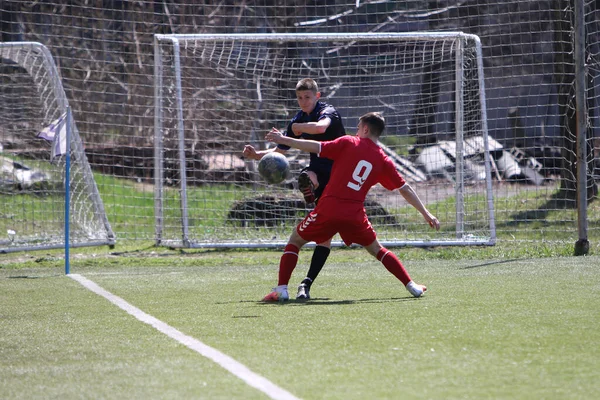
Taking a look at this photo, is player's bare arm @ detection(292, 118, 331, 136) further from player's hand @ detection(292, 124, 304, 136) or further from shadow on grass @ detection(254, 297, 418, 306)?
shadow on grass @ detection(254, 297, 418, 306)

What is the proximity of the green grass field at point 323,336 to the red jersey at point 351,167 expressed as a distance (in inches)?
34.5

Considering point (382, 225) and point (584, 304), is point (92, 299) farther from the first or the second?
point (382, 225)

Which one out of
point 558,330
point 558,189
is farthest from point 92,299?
point 558,189

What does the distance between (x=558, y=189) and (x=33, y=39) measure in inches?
498

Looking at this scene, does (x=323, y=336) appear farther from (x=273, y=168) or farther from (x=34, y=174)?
(x=34, y=174)

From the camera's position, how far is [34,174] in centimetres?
1349

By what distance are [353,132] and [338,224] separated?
8627 millimetres

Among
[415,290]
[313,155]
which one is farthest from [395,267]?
[313,155]

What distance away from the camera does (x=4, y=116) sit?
13.2 metres

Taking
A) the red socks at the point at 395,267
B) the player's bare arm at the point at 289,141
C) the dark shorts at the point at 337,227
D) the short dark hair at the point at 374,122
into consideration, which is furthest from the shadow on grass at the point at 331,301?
the short dark hair at the point at 374,122

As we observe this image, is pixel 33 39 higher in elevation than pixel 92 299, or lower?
higher

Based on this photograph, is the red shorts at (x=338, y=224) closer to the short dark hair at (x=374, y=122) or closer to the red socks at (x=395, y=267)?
the red socks at (x=395, y=267)

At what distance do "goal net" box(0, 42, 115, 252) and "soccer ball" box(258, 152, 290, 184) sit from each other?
625 centimetres

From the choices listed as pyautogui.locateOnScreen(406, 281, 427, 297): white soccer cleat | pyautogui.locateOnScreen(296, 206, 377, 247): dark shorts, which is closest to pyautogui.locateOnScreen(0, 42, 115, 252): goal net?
pyautogui.locateOnScreen(296, 206, 377, 247): dark shorts
